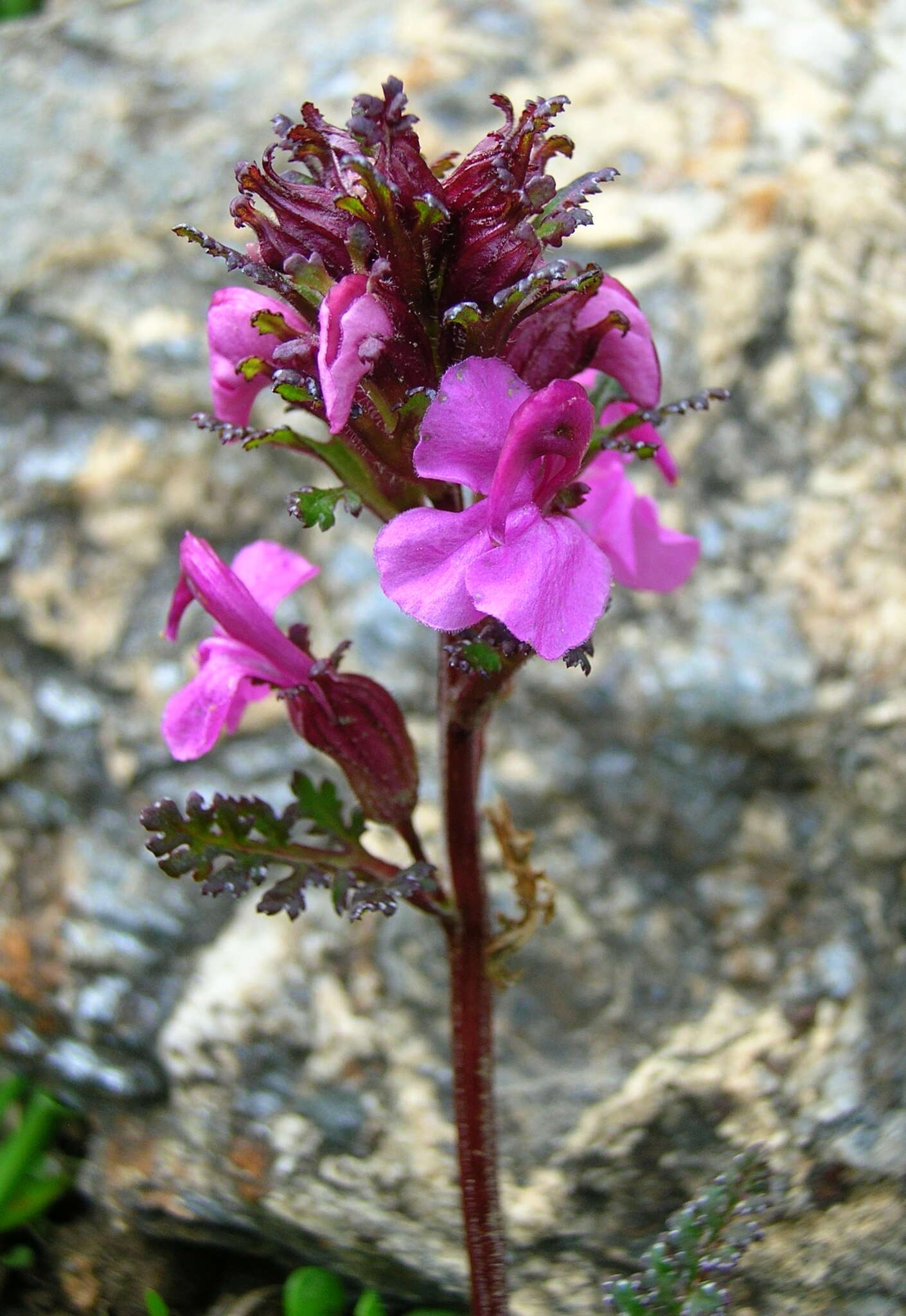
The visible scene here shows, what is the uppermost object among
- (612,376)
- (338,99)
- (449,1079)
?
(338,99)

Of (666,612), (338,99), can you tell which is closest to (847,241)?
(666,612)

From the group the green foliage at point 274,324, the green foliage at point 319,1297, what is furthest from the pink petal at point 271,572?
the green foliage at point 319,1297

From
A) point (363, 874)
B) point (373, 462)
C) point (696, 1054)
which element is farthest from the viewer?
point (696, 1054)

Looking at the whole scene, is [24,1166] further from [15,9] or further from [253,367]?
[15,9]

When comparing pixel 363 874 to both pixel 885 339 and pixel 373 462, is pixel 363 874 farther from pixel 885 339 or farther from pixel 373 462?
pixel 885 339

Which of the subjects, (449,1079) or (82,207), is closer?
(449,1079)

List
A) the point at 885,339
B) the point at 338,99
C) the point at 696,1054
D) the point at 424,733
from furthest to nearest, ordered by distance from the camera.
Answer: the point at 338,99, the point at 885,339, the point at 424,733, the point at 696,1054

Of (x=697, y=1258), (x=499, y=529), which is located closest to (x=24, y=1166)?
(x=697, y=1258)

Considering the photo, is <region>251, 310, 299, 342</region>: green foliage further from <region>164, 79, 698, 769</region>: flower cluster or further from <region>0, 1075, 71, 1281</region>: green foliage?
<region>0, 1075, 71, 1281</region>: green foliage
